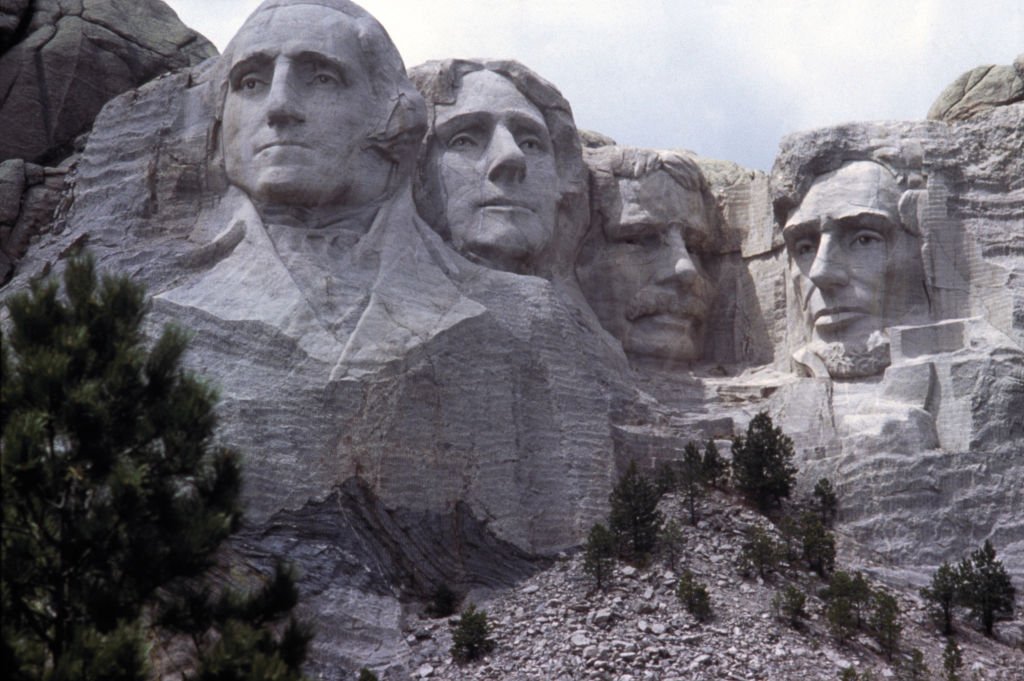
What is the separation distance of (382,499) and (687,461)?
2990 mm

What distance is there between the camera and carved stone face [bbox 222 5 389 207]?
2308 centimetres

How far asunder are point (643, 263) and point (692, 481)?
3161 mm

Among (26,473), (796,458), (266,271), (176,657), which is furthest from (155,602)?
(796,458)

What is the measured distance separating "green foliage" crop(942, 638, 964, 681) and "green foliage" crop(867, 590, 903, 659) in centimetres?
40

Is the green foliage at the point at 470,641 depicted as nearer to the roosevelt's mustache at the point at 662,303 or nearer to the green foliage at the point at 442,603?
the green foliage at the point at 442,603

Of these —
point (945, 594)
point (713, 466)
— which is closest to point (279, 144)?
point (713, 466)

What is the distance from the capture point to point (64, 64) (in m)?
26.6

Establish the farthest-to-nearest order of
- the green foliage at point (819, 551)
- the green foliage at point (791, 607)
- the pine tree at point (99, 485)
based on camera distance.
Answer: the green foliage at point (819, 551), the green foliage at point (791, 607), the pine tree at point (99, 485)

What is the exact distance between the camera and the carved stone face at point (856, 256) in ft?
80.9

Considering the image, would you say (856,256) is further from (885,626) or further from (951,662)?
(951,662)

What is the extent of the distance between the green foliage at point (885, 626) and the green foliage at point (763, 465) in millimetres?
1868

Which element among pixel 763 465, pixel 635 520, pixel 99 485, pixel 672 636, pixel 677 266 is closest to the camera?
pixel 99 485

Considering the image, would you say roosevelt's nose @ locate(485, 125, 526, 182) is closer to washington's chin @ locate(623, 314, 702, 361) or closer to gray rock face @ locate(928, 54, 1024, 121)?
washington's chin @ locate(623, 314, 702, 361)

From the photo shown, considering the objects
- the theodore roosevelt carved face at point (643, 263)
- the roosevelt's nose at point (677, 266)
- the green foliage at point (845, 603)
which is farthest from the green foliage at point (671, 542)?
the roosevelt's nose at point (677, 266)
